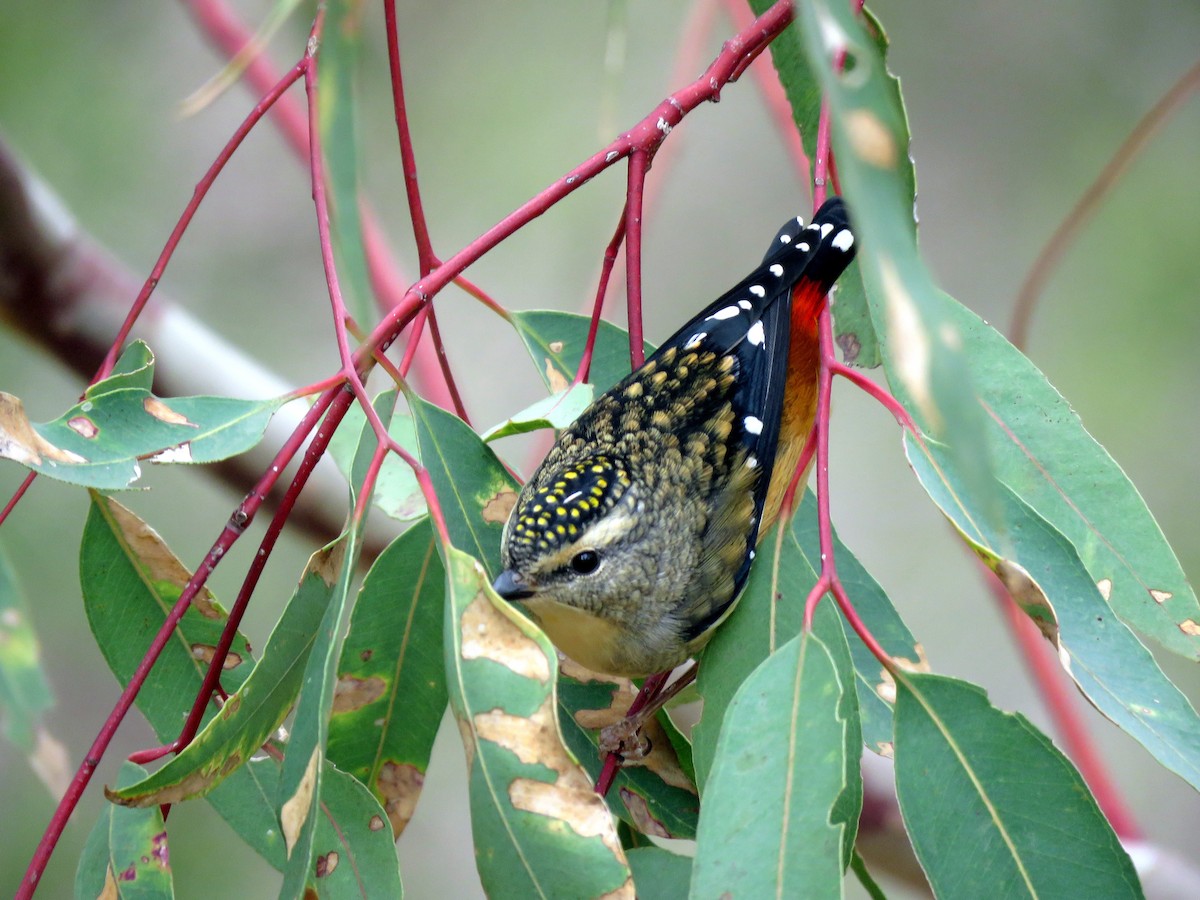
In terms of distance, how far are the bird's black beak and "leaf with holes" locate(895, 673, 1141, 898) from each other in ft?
1.24

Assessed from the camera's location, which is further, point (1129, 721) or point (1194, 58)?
point (1194, 58)

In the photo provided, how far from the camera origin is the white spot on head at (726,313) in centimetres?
122

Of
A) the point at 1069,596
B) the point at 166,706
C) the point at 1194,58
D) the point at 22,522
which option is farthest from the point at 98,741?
the point at 1194,58

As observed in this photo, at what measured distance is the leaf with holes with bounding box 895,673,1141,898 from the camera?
0.84 meters

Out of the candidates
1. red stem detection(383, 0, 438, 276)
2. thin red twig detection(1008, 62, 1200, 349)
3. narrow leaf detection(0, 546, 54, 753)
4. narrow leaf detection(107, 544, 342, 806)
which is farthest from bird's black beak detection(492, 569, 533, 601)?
thin red twig detection(1008, 62, 1200, 349)

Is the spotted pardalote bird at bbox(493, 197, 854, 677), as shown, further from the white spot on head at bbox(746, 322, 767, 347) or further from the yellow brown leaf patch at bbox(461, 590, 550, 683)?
the yellow brown leaf patch at bbox(461, 590, 550, 683)

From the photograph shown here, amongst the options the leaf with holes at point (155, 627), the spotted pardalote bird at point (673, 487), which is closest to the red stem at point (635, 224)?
the spotted pardalote bird at point (673, 487)

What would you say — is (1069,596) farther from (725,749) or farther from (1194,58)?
(1194,58)

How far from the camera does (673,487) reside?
1.18 metres

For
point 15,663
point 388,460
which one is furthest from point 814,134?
point 15,663

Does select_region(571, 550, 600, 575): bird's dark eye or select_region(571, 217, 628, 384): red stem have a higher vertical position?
select_region(571, 217, 628, 384): red stem

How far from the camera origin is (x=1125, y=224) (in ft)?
11.0

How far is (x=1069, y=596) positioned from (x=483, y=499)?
54cm

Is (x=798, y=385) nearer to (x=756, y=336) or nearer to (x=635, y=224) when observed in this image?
(x=756, y=336)
